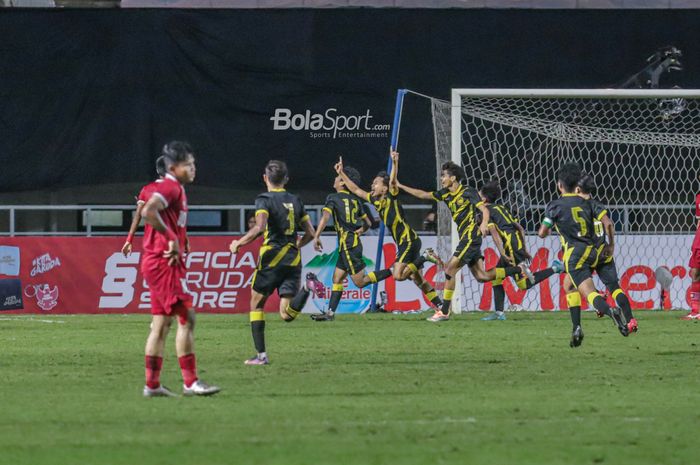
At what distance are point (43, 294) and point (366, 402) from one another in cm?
1315

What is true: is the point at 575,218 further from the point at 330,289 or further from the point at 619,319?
the point at 330,289

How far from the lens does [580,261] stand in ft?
49.5

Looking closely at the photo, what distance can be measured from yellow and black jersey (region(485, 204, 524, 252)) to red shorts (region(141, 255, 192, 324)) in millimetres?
10883

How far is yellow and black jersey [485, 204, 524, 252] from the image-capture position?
67.5 ft

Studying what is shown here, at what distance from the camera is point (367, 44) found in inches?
975

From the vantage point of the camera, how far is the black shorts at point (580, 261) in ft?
49.4

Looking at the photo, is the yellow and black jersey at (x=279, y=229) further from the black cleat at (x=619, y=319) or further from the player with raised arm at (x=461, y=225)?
the player with raised arm at (x=461, y=225)

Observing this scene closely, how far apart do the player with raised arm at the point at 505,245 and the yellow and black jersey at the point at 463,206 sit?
298 millimetres

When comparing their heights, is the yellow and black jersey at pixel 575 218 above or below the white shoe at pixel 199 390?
above

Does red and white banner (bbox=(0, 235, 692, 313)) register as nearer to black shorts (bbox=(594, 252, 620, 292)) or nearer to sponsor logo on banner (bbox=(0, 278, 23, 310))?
sponsor logo on banner (bbox=(0, 278, 23, 310))

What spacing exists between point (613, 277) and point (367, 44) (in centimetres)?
1043

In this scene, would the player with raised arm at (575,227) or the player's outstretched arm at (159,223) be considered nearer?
the player's outstretched arm at (159,223)

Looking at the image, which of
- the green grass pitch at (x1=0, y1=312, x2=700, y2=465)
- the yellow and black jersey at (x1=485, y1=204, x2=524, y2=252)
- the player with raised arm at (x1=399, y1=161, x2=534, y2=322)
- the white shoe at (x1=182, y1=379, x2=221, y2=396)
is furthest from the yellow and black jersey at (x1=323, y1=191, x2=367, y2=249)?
the white shoe at (x1=182, y1=379, x2=221, y2=396)

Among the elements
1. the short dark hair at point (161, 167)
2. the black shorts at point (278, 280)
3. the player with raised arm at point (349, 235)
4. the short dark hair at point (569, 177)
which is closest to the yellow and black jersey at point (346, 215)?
the player with raised arm at point (349, 235)
